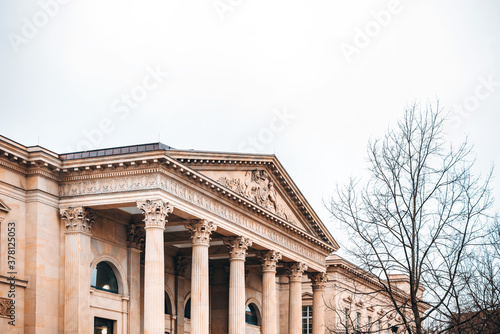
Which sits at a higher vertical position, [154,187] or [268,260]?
[154,187]

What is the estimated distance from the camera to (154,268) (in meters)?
30.7

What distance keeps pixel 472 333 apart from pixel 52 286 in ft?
58.8

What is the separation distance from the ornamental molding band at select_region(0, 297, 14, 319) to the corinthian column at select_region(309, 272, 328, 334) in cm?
2472

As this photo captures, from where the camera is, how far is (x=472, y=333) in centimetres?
2477

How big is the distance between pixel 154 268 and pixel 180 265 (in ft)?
43.6

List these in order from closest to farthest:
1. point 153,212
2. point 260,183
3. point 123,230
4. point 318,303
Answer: point 153,212 < point 123,230 < point 260,183 < point 318,303

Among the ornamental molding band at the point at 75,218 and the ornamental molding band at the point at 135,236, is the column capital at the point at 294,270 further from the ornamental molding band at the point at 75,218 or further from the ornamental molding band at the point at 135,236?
the ornamental molding band at the point at 75,218

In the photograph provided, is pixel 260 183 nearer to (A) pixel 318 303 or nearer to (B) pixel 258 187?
(B) pixel 258 187

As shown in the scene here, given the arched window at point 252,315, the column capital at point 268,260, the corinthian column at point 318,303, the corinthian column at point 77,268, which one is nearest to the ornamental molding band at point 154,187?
the corinthian column at point 77,268

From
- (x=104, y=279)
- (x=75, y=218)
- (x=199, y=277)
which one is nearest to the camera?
(x=75, y=218)

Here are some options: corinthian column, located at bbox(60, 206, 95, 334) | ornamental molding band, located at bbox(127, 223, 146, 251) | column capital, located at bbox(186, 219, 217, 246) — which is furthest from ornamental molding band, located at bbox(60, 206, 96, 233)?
column capital, located at bbox(186, 219, 217, 246)

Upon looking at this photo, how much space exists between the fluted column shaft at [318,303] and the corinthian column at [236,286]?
12.1 metres

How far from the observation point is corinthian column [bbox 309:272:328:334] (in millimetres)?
48375

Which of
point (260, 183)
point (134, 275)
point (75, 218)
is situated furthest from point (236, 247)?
point (75, 218)
